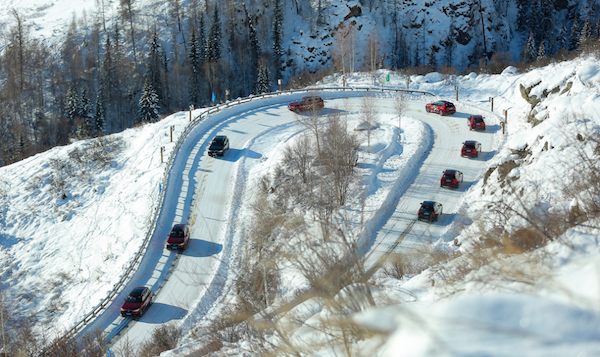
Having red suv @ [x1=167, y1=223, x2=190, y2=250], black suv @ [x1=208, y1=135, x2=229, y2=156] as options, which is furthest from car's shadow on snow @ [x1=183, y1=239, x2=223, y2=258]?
black suv @ [x1=208, y1=135, x2=229, y2=156]

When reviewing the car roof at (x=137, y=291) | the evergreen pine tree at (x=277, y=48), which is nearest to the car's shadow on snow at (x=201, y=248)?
the car roof at (x=137, y=291)

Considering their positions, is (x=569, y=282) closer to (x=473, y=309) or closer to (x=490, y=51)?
(x=473, y=309)

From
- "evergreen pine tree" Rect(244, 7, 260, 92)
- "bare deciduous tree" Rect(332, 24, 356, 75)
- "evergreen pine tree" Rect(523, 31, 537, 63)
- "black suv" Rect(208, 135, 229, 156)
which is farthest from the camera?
"evergreen pine tree" Rect(244, 7, 260, 92)

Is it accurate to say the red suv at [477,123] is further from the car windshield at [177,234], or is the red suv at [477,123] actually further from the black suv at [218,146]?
the car windshield at [177,234]

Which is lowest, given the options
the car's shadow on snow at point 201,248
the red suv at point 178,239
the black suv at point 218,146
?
the car's shadow on snow at point 201,248

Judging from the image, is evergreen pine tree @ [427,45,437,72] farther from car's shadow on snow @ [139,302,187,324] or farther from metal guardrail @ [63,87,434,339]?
car's shadow on snow @ [139,302,187,324]

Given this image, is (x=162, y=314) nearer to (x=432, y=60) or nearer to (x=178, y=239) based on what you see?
(x=178, y=239)

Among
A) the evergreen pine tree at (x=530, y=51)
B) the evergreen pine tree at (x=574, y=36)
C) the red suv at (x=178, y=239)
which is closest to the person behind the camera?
the red suv at (x=178, y=239)
